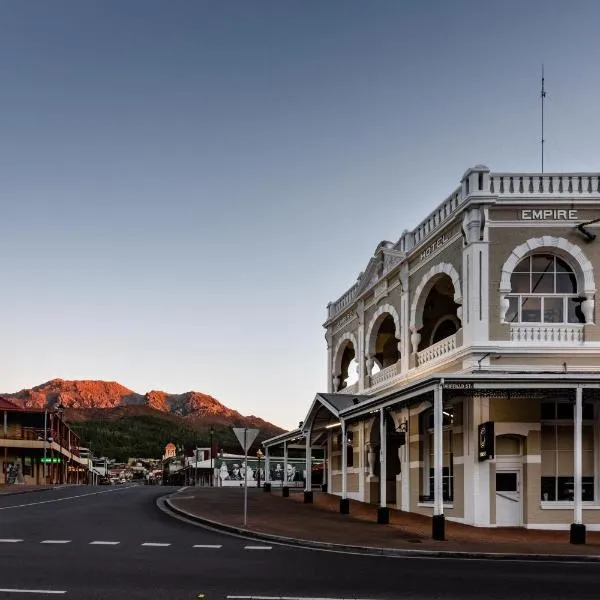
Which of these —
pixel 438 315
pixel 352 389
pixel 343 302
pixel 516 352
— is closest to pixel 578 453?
pixel 516 352

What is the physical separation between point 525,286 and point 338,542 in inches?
399

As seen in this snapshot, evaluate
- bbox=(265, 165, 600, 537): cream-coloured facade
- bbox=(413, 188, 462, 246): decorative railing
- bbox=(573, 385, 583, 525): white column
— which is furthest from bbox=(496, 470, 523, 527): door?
bbox=(413, 188, 462, 246): decorative railing

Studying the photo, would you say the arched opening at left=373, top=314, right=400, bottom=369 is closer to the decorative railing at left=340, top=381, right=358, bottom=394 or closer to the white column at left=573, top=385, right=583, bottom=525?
the decorative railing at left=340, top=381, right=358, bottom=394

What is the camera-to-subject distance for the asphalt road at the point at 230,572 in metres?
11.2

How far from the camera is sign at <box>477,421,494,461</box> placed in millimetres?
21844

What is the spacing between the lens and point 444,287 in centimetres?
2866

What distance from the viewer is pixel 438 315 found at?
98.9 feet

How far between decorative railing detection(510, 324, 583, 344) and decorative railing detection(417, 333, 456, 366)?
204 cm

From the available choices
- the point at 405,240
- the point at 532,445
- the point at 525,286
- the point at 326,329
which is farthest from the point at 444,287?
the point at 326,329

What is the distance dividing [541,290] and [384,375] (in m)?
9.29

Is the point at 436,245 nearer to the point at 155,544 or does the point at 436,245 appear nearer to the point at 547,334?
the point at 547,334

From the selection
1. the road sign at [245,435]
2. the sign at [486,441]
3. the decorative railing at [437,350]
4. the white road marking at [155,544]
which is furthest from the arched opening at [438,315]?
the white road marking at [155,544]

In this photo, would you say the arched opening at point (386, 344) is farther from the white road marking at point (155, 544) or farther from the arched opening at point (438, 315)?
the white road marking at point (155, 544)

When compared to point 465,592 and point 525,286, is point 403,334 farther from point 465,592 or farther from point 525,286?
point 465,592
